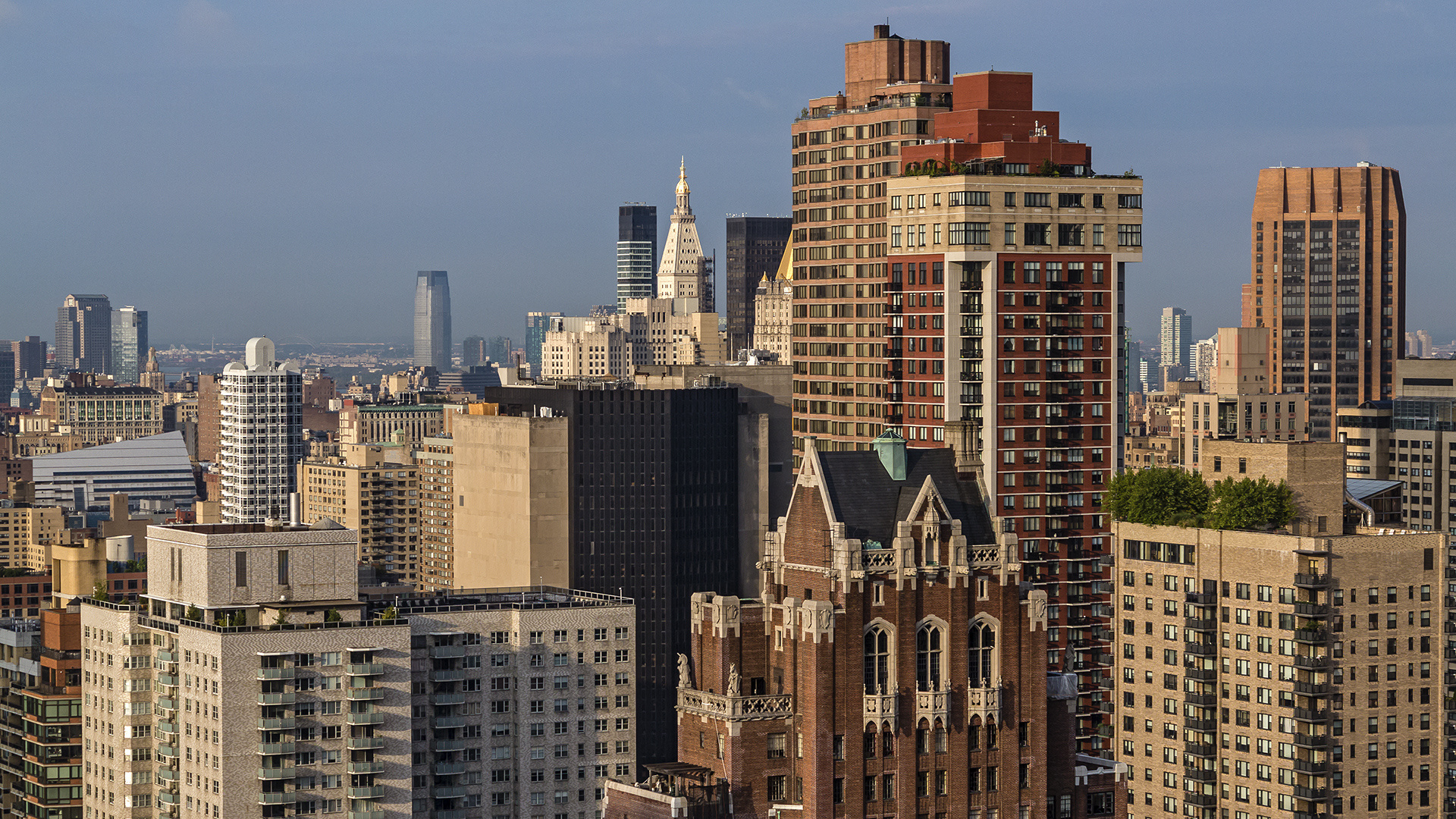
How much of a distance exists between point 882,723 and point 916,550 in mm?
11040

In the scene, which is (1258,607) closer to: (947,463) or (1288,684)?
(1288,684)

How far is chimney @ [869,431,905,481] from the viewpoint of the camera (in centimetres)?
14900

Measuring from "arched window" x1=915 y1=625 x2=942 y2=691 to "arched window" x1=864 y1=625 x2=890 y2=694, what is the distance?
6.51 ft

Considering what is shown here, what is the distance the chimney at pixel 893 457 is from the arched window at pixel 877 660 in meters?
10.00

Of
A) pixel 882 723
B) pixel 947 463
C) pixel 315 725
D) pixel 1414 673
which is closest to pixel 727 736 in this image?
pixel 882 723

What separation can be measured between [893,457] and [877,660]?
1300cm

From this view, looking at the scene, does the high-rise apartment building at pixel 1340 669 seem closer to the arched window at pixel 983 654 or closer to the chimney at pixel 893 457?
the arched window at pixel 983 654

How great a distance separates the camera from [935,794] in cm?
14812

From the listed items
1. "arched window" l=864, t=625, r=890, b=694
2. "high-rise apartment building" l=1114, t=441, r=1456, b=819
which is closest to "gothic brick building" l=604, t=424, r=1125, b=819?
"arched window" l=864, t=625, r=890, b=694

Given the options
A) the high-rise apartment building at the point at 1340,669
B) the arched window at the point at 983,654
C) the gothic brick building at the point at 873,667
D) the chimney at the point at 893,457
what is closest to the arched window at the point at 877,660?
the gothic brick building at the point at 873,667

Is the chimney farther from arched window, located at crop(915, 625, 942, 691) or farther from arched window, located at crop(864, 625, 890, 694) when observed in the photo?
arched window, located at crop(864, 625, 890, 694)

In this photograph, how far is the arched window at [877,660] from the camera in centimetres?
14650

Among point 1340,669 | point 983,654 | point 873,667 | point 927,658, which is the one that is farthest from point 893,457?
point 1340,669

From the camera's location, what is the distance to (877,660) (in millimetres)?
146750
